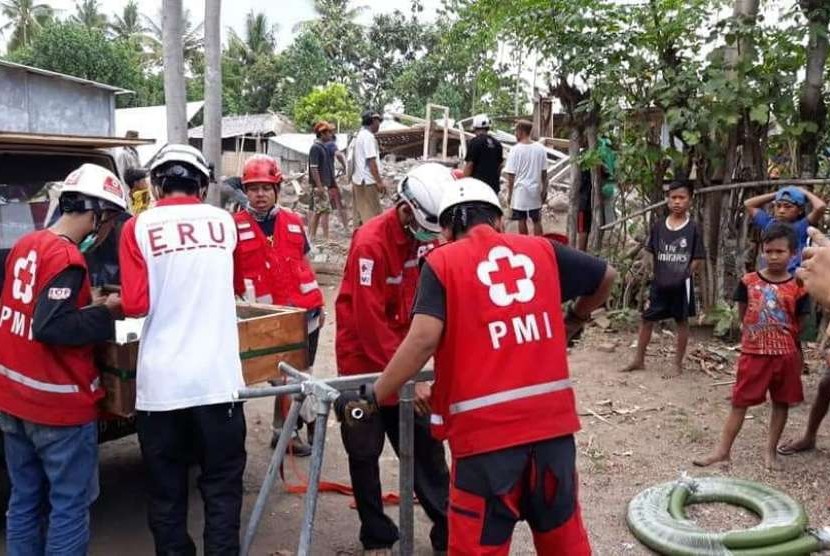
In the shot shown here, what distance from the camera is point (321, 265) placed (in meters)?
11.0

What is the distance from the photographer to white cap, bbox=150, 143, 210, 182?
3.16 m

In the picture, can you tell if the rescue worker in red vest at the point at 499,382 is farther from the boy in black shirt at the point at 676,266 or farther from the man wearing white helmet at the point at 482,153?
the man wearing white helmet at the point at 482,153

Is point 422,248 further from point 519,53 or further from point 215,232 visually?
point 519,53

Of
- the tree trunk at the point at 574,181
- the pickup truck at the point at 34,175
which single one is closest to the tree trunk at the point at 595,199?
the tree trunk at the point at 574,181

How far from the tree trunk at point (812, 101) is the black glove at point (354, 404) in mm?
5245

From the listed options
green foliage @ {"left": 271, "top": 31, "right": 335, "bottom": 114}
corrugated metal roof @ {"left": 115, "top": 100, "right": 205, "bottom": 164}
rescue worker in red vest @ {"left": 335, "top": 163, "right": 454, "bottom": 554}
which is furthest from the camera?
green foliage @ {"left": 271, "top": 31, "right": 335, "bottom": 114}

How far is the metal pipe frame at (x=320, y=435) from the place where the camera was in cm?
274

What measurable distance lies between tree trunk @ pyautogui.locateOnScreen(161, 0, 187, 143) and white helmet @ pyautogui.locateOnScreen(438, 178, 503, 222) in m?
5.23

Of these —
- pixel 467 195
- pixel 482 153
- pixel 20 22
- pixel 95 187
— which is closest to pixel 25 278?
pixel 95 187

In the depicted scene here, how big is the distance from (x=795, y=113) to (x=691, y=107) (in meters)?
0.81

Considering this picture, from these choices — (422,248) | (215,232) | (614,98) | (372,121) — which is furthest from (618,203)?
(215,232)

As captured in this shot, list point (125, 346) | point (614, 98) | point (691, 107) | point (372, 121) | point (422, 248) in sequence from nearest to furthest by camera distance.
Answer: point (125, 346) → point (422, 248) → point (691, 107) → point (614, 98) → point (372, 121)

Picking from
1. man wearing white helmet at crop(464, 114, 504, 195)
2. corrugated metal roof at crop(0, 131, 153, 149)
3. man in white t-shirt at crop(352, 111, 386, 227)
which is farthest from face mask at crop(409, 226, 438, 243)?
man in white t-shirt at crop(352, 111, 386, 227)

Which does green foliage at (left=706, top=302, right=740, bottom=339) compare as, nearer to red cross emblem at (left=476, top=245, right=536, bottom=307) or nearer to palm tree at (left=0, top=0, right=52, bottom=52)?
red cross emblem at (left=476, top=245, right=536, bottom=307)
